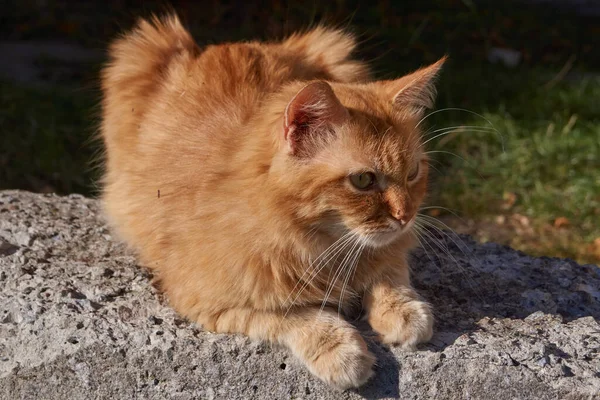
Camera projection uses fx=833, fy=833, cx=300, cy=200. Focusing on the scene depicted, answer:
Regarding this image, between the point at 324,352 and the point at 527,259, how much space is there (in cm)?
122

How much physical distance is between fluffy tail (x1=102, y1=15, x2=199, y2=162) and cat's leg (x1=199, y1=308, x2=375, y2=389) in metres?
1.02

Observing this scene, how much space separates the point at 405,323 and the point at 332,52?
4.50 feet

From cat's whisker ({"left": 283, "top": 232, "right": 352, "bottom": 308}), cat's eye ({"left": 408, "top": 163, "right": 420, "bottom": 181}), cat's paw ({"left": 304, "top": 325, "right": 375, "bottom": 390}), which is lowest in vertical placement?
cat's paw ({"left": 304, "top": 325, "right": 375, "bottom": 390})

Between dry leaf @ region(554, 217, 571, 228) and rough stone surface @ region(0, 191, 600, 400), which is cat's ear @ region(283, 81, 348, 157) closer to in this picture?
rough stone surface @ region(0, 191, 600, 400)

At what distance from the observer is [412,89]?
251 cm

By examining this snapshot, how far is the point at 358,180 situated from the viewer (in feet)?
7.56

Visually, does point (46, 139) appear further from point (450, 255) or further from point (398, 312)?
point (398, 312)

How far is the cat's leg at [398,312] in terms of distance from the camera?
2.46 metres

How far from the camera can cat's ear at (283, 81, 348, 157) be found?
2225 mm

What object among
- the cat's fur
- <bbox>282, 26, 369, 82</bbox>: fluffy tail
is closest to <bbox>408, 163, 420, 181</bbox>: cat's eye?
the cat's fur

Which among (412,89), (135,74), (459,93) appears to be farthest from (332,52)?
(459,93)

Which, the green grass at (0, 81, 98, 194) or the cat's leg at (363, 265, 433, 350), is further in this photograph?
the green grass at (0, 81, 98, 194)

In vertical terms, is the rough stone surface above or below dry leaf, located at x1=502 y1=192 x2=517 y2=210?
above

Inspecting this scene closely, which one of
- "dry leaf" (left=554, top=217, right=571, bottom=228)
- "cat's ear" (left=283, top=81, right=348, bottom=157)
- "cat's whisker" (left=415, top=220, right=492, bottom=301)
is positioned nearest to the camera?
"cat's ear" (left=283, top=81, right=348, bottom=157)
